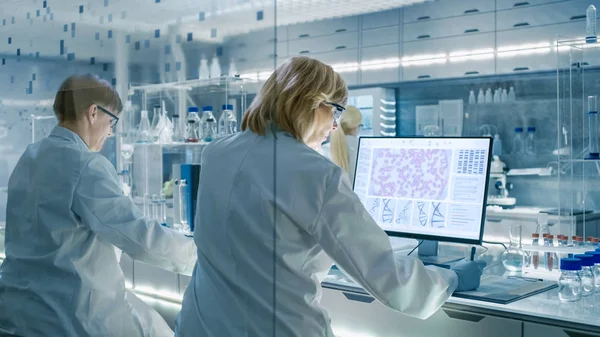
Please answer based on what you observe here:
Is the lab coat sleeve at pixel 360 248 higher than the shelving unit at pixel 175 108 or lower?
lower

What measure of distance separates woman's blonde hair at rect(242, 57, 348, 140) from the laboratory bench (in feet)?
1.84

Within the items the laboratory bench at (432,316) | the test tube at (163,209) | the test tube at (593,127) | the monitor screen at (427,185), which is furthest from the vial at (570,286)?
the test tube at (163,209)

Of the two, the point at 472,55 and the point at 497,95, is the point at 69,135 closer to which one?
the point at 472,55

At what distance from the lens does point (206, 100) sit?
62.7 inches

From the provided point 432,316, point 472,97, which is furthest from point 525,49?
point 432,316

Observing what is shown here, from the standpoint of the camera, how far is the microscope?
5.02m

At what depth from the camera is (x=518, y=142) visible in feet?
17.0

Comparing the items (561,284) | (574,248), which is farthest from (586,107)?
(561,284)

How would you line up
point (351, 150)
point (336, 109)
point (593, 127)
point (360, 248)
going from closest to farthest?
point (360, 248) → point (336, 109) → point (593, 127) → point (351, 150)

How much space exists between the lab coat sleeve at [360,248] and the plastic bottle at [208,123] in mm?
374

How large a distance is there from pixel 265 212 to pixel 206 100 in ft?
1.16

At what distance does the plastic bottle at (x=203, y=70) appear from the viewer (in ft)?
4.94

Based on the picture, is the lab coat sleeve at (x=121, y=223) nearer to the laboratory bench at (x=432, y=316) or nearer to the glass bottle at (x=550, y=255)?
the laboratory bench at (x=432, y=316)

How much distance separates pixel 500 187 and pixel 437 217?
3214 mm
